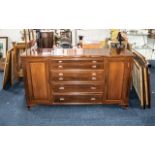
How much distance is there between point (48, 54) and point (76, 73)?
520 millimetres

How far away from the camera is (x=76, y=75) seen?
10.3ft

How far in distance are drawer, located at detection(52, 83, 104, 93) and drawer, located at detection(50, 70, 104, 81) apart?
10 centimetres

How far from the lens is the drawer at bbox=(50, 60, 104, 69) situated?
119 inches

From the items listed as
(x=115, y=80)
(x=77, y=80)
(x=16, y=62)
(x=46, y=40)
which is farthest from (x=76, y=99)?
(x=16, y=62)

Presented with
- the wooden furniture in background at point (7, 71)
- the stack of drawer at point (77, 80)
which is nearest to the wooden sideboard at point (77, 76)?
the stack of drawer at point (77, 80)

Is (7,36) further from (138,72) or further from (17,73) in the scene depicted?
(138,72)

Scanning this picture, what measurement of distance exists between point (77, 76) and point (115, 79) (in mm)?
602

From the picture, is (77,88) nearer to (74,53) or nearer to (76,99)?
(76,99)

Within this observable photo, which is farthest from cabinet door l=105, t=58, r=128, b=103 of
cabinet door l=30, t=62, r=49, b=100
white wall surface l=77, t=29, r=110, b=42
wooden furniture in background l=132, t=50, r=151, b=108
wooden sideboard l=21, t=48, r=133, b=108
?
white wall surface l=77, t=29, r=110, b=42

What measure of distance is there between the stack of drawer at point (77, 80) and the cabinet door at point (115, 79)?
95mm

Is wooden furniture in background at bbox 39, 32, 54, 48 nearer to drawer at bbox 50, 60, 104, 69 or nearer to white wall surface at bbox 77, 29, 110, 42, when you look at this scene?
drawer at bbox 50, 60, 104, 69

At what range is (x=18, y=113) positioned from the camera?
3.20 metres

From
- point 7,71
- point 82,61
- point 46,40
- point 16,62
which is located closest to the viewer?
point 82,61
